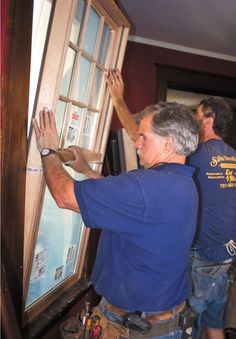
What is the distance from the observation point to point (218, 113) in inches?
73.3

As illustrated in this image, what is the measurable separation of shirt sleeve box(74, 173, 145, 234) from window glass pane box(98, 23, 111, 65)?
0.75 m

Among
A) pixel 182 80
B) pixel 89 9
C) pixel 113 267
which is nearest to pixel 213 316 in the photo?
pixel 113 267

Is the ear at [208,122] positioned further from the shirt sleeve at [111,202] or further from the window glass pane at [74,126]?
the shirt sleeve at [111,202]

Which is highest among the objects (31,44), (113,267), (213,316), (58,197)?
(31,44)

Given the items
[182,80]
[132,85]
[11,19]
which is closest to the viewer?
[11,19]

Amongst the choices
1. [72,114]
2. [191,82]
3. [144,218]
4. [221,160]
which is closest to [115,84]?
[72,114]

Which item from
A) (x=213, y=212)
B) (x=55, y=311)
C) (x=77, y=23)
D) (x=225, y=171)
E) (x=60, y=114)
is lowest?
(x=55, y=311)

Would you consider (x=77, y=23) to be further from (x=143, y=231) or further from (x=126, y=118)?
(x=143, y=231)

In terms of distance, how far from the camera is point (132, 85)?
2.72 meters

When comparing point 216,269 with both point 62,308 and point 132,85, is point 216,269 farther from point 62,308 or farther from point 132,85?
point 132,85

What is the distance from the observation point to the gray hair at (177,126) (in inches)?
43.9

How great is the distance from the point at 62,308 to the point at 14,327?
58 centimetres

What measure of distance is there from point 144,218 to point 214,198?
89 centimetres

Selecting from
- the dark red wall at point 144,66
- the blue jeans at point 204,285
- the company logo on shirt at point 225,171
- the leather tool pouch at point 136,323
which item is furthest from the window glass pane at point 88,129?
the dark red wall at point 144,66
